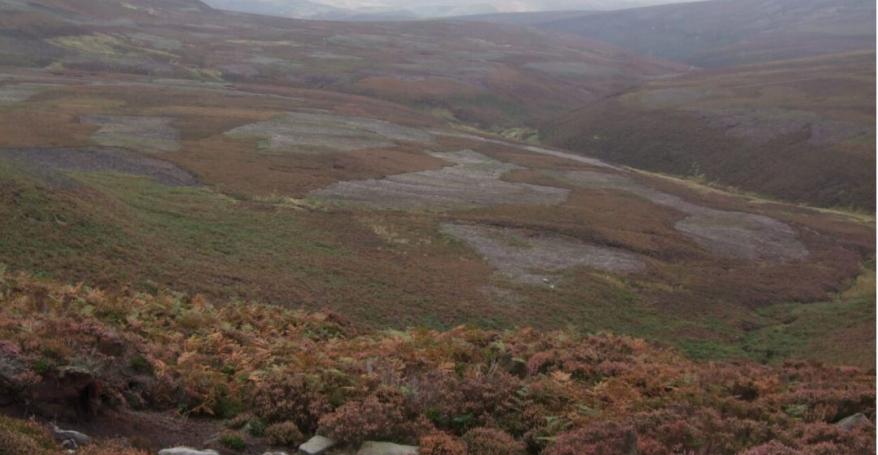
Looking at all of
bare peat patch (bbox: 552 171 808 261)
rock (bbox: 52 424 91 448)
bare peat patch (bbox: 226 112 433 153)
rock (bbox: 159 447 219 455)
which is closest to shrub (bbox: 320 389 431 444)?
rock (bbox: 159 447 219 455)

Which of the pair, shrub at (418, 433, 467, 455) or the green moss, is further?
the green moss

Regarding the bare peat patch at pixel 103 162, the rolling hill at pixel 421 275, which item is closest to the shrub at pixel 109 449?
the rolling hill at pixel 421 275

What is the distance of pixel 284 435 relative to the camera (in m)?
14.2

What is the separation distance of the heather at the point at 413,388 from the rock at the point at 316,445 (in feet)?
0.60

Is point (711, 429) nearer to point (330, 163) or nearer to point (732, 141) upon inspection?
point (330, 163)

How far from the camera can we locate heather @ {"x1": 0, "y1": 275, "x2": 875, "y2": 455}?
545 inches

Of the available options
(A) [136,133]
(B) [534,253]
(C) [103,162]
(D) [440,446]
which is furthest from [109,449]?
(A) [136,133]

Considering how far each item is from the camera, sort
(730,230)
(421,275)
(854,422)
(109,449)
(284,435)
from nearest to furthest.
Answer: (109,449)
(284,435)
(854,422)
(421,275)
(730,230)

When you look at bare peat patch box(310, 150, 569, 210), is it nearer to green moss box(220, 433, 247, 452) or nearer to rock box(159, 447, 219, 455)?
green moss box(220, 433, 247, 452)

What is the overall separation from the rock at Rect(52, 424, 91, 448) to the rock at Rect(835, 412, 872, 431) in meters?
12.9

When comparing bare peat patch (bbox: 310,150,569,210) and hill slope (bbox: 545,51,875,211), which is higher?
hill slope (bbox: 545,51,875,211)

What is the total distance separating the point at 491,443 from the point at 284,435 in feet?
11.5

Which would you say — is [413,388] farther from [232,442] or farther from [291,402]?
[232,442]

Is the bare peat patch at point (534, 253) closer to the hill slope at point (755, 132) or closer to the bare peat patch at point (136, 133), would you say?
the bare peat patch at point (136, 133)
